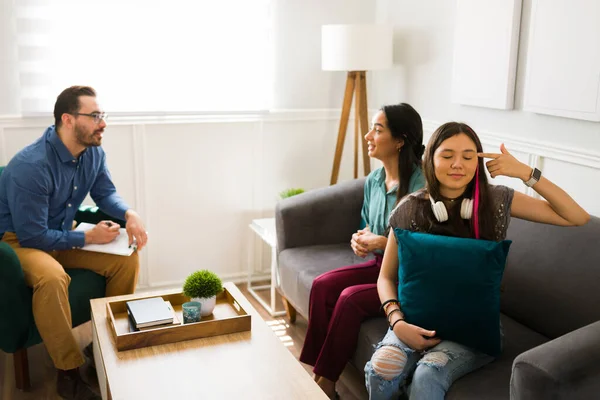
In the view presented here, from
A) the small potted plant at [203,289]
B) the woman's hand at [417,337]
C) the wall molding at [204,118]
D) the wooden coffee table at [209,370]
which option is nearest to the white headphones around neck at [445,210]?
the woman's hand at [417,337]

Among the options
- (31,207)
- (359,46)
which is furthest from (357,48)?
(31,207)

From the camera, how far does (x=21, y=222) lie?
107 inches

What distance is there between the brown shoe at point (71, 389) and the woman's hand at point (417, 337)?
1.32 meters

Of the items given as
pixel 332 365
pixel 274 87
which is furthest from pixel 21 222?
pixel 274 87

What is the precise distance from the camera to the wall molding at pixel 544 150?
8.39 feet

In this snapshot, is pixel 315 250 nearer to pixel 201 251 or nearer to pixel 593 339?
pixel 201 251

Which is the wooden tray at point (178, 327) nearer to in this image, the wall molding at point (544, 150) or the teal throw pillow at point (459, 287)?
the teal throw pillow at point (459, 287)

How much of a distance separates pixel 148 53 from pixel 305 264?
150 cm

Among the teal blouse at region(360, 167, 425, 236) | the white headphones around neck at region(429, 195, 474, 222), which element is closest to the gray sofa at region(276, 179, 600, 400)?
the teal blouse at region(360, 167, 425, 236)

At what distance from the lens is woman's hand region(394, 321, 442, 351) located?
6.81 feet

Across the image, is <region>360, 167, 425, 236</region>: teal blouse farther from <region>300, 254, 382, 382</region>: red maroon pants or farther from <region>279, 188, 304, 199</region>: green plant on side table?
<region>279, 188, 304, 199</region>: green plant on side table

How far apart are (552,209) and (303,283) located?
1157 millimetres

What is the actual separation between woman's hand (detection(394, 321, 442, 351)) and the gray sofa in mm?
156

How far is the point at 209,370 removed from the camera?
6.59 ft
